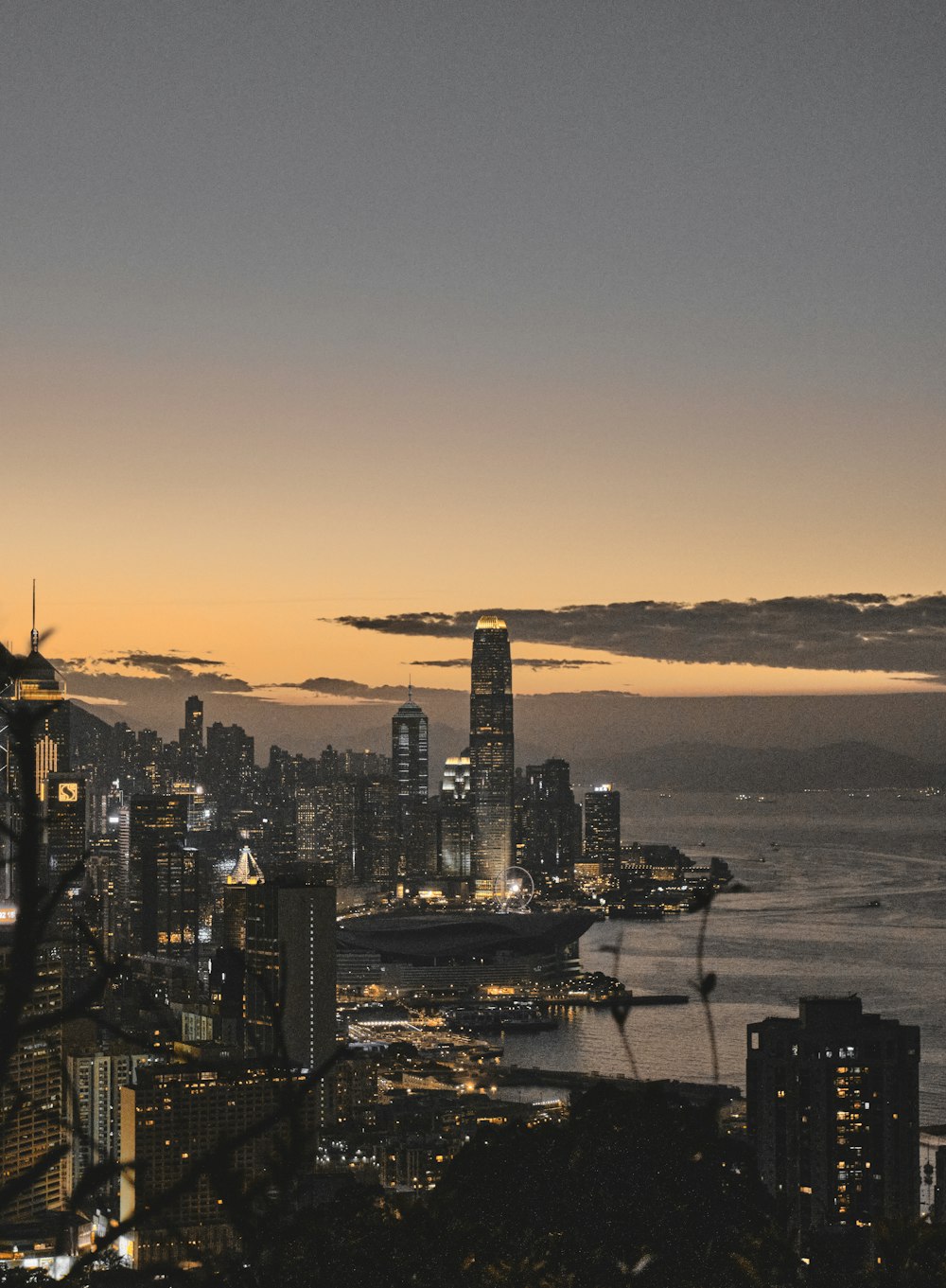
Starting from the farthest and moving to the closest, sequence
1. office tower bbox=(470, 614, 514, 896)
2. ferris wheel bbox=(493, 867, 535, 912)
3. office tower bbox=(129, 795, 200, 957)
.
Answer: office tower bbox=(470, 614, 514, 896)
ferris wheel bbox=(493, 867, 535, 912)
office tower bbox=(129, 795, 200, 957)

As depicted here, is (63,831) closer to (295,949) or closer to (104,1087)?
(295,949)

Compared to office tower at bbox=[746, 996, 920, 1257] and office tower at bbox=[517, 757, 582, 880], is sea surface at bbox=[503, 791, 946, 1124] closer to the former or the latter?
office tower at bbox=[746, 996, 920, 1257]

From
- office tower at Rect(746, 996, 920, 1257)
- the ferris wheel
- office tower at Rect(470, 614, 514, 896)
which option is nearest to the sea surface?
office tower at Rect(746, 996, 920, 1257)

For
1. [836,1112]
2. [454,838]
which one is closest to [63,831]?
[836,1112]

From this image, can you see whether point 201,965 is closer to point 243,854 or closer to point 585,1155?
point 243,854

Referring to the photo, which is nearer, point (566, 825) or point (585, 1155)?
point (585, 1155)

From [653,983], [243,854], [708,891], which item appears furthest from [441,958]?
[708,891]
